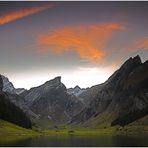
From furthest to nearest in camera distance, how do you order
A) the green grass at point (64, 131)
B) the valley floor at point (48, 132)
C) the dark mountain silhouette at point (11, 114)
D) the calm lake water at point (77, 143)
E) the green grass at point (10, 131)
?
1. the dark mountain silhouette at point (11, 114)
2. the green grass at point (64, 131)
3. the valley floor at point (48, 132)
4. the green grass at point (10, 131)
5. the calm lake water at point (77, 143)

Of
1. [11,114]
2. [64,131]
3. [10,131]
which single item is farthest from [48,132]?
[10,131]

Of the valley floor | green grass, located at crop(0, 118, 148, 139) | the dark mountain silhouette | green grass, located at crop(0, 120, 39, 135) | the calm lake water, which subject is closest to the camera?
the calm lake water

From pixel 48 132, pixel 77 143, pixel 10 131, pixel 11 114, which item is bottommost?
pixel 77 143

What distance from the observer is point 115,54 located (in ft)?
184

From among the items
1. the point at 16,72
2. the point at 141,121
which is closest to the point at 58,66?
the point at 16,72

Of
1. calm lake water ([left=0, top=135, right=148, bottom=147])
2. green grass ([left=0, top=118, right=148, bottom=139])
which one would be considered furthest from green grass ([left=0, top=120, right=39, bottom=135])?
calm lake water ([left=0, top=135, right=148, bottom=147])

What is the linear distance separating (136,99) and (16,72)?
475 feet

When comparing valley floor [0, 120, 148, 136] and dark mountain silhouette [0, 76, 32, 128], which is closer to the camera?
valley floor [0, 120, 148, 136]

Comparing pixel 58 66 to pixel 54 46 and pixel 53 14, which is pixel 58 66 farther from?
pixel 53 14

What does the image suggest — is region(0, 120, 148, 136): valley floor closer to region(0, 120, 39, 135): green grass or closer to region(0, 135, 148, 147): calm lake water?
region(0, 120, 39, 135): green grass

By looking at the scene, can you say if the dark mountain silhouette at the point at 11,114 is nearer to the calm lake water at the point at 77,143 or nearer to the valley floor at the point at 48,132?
the valley floor at the point at 48,132

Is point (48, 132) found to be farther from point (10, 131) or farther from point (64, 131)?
point (10, 131)

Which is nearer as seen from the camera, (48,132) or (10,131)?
(10,131)

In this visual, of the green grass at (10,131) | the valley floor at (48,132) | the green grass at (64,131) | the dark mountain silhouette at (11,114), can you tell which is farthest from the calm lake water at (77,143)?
the dark mountain silhouette at (11,114)
